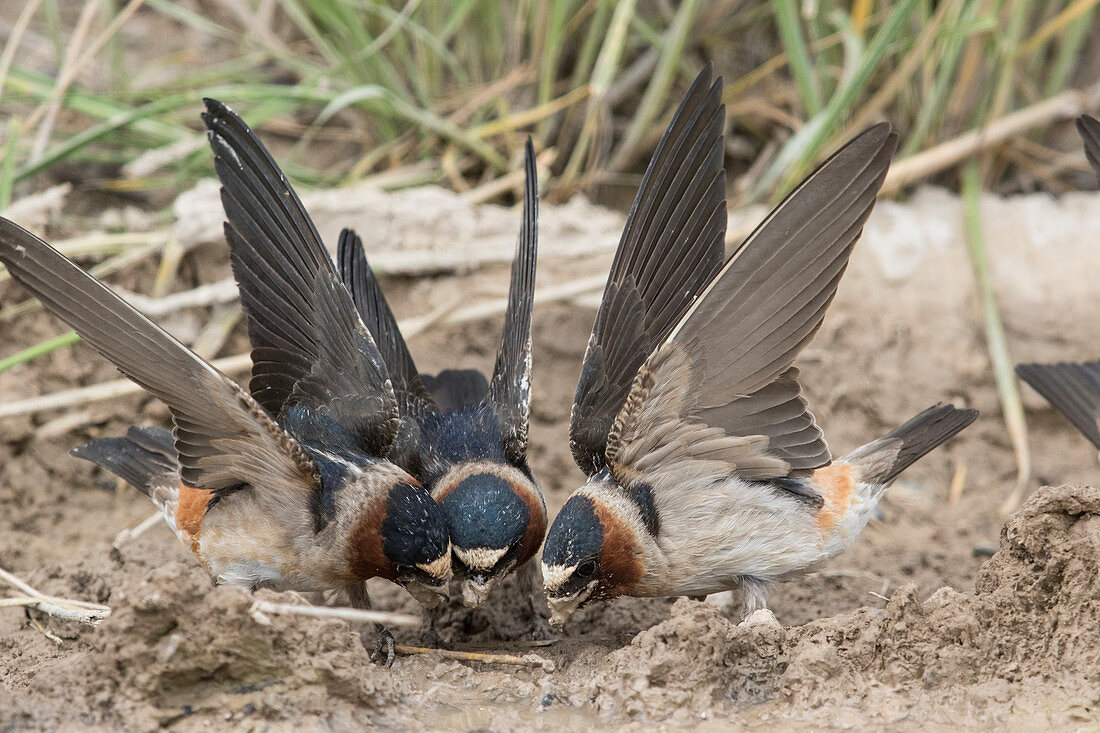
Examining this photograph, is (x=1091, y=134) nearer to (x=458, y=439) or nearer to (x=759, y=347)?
(x=759, y=347)

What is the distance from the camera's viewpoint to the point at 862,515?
161 inches

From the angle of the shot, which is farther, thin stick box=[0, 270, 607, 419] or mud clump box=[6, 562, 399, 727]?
thin stick box=[0, 270, 607, 419]

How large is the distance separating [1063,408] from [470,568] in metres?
2.32

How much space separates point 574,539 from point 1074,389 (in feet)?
6.78

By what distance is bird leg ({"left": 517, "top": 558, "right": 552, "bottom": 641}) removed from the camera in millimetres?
4297

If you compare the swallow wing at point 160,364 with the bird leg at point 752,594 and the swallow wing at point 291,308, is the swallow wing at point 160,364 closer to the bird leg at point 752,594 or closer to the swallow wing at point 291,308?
the swallow wing at point 291,308

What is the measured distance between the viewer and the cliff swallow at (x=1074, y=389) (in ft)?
13.7

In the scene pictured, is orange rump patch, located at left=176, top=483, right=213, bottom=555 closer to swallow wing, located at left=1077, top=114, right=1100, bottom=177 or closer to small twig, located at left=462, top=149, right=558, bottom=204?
small twig, located at left=462, top=149, right=558, bottom=204

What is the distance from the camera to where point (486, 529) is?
3.82m

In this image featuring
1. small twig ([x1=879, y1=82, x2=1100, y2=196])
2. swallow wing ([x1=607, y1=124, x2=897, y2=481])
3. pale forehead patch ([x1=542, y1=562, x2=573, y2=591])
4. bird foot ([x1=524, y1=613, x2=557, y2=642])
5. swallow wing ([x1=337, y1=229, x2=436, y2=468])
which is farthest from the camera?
small twig ([x1=879, y1=82, x2=1100, y2=196])

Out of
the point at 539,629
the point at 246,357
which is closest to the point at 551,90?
the point at 246,357

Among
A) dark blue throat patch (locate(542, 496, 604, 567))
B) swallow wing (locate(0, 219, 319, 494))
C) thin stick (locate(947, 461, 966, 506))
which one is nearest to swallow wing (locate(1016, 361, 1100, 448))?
thin stick (locate(947, 461, 966, 506))

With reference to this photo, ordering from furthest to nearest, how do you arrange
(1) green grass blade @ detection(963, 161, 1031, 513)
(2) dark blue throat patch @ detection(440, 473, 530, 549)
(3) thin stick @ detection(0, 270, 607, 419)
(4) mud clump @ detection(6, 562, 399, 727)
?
(1) green grass blade @ detection(963, 161, 1031, 513), (3) thin stick @ detection(0, 270, 607, 419), (2) dark blue throat patch @ detection(440, 473, 530, 549), (4) mud clump @ detection(6, 562, 399, 727)

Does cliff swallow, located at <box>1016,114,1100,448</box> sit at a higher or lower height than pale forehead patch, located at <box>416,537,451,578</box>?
higher
